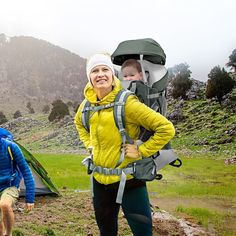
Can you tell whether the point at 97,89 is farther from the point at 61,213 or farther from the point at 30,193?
the point at 61,213

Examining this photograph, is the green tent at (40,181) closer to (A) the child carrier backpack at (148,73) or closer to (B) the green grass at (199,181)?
(B) the green grass at (199,181)

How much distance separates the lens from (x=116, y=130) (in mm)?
3922

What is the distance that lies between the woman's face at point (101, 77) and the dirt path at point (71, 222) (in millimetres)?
4147

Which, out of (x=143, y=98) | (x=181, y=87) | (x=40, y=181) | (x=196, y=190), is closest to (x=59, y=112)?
(x=181, y=87)

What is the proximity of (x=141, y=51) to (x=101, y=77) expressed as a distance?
1.85 feet

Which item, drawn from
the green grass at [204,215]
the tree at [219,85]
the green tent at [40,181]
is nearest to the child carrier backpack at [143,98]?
the green grass at [204,215]

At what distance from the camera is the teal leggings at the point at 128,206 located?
400 centimetres

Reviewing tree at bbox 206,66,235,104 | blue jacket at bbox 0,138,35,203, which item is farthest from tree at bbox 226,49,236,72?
blue jacket at bbox 0,138,35,203

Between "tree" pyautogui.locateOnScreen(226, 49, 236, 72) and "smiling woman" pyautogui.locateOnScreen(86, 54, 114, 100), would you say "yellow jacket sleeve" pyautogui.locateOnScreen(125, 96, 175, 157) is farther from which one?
"tree" pyautogui.locateOnScreen(226, 49, 236, 72)

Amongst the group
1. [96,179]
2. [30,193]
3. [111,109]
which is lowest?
[30,193]

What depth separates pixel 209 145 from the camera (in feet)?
116

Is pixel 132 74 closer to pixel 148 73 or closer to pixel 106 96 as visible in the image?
pixel 148 73

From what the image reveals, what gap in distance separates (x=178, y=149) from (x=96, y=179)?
108 feet

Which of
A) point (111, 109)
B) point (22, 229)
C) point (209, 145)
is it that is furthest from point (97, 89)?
point (209, 145)
